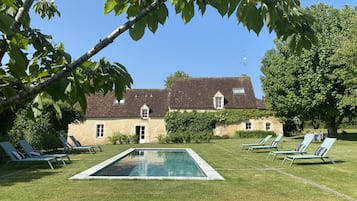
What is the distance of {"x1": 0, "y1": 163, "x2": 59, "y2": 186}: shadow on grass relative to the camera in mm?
10203

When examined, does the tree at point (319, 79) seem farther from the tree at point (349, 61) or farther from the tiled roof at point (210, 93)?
the tiled roof at point (210, 93)

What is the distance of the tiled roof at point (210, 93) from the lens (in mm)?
39781

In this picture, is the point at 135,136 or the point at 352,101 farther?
the point at 135,136

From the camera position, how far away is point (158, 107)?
39.8 m

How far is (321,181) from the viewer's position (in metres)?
9.83

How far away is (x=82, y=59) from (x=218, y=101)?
38869 millimetres

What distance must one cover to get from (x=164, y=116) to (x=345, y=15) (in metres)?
20.6

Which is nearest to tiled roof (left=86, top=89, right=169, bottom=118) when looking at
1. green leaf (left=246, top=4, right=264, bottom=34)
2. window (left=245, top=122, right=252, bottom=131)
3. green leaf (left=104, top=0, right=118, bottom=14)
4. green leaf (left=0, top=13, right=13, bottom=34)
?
window (left=245, top=122, right=252, bottom=131)

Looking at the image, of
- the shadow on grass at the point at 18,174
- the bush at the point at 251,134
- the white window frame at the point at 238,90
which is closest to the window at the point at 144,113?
the bush at the point at 251,134

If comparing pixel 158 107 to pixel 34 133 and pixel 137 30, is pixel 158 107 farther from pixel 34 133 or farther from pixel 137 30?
pixel 137 30

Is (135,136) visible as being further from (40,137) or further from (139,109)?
(40,137)

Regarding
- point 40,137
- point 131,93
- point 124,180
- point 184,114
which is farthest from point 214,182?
point 131,93

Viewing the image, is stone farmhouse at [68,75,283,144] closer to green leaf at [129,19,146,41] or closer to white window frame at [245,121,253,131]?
white window frame at [245,121,253,131]

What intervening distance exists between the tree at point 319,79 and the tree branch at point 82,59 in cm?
2737
